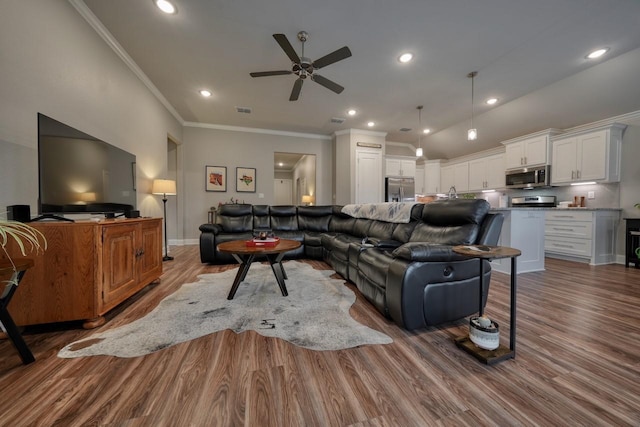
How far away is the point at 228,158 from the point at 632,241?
7688 mm

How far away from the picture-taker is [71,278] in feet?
5.41

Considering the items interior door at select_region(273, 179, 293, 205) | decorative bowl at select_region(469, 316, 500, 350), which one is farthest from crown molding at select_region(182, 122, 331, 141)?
decorative bowl at select_region(469, 316, 500, 350)

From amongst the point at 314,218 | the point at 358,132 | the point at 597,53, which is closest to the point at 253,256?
the point at 314,218

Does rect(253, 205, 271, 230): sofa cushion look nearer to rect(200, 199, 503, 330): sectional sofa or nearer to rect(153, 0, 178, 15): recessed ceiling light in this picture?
rect(200, 199, 503, 330): sectional sofa

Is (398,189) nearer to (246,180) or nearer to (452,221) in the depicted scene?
(246,180)

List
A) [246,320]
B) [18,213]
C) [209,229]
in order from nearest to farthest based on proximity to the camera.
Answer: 1. [18,213]
2. [246,320]
3. [209,229]

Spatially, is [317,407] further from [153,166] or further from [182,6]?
[153,166]

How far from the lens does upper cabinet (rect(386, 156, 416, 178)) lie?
6.43m

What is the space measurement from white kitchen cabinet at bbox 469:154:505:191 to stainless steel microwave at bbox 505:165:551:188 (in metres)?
0.35

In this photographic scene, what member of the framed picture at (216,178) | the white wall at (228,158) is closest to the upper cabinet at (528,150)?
the white wall at (228,158)

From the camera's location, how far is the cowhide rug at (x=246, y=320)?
1.51 m

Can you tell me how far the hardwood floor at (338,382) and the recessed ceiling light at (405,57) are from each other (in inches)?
125

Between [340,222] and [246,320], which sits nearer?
[246,320]

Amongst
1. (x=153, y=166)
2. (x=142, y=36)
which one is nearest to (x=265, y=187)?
(x=153, y=166)
